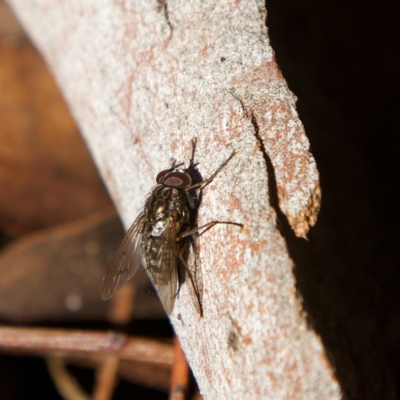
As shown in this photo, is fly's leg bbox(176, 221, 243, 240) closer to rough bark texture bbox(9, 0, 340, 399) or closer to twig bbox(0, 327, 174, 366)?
rough bark texture bbox(9, 0, 340, 399)

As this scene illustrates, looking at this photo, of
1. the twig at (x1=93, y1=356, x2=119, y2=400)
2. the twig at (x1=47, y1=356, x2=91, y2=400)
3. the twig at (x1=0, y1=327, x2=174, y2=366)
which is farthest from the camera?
the twig at (x1=47, y1=356, x2=91, y2=400)

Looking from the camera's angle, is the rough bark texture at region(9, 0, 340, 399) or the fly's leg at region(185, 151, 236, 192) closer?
the rough bark texture at region(9, 0, 340, 399)

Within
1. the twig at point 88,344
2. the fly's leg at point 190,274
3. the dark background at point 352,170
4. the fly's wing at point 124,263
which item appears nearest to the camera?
the fly's leg at point 190,274

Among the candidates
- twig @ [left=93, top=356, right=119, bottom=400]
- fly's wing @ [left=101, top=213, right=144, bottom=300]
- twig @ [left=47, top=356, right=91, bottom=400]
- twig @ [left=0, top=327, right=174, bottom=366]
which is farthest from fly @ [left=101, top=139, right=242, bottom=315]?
twig @ [left=47, top=356, right=91, bottom=400]

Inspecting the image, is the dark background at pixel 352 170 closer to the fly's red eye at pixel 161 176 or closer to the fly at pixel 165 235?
the fly at pixel 165 235

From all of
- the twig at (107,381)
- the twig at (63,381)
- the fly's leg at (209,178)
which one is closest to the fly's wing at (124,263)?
the fly's leg at (209,178)

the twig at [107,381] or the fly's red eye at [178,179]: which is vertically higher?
the fly's red eye at [178,179]

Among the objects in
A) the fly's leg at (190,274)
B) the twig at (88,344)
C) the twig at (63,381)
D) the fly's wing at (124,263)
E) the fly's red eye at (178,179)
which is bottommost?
the twig at (63,381)

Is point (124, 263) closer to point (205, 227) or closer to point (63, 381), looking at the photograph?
point (205, 227)
